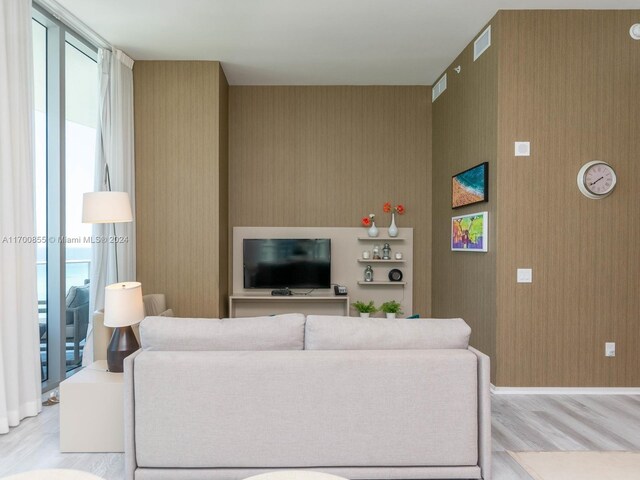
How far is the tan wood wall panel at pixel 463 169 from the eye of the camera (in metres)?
3.96

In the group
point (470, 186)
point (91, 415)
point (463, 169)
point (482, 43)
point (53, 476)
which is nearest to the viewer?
point (53, 476)

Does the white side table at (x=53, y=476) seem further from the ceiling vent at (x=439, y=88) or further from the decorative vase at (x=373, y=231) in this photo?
the ceiling vent at (x=439, y=88)

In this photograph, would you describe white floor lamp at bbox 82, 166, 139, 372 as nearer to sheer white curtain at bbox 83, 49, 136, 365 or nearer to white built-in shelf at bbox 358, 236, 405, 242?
sheer white curtain at bbox 83, 49, 136, 365

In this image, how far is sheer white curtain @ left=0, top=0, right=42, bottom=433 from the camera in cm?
302

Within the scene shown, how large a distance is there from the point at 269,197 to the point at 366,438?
13.6ft

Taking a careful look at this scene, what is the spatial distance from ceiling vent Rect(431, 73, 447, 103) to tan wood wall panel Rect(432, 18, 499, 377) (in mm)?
83

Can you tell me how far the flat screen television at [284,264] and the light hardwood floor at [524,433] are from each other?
2641 millimetres

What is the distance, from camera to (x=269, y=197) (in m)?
5.94

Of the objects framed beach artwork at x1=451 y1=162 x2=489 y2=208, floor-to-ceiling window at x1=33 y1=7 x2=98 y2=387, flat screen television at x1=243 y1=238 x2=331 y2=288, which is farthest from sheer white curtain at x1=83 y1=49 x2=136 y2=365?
framed beach artwork at x1=451 y1=162 x2=489 y2=208

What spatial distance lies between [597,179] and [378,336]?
2.74m

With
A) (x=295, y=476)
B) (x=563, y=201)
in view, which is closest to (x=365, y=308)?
(x=563, y=201)

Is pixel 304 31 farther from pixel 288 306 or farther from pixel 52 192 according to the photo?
pixel 288 306

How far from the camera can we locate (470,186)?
174 inches

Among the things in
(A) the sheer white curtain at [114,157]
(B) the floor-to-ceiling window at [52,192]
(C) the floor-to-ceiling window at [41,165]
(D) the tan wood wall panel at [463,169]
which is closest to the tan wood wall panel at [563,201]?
(D) the tan wood wall panel at [463,169]
